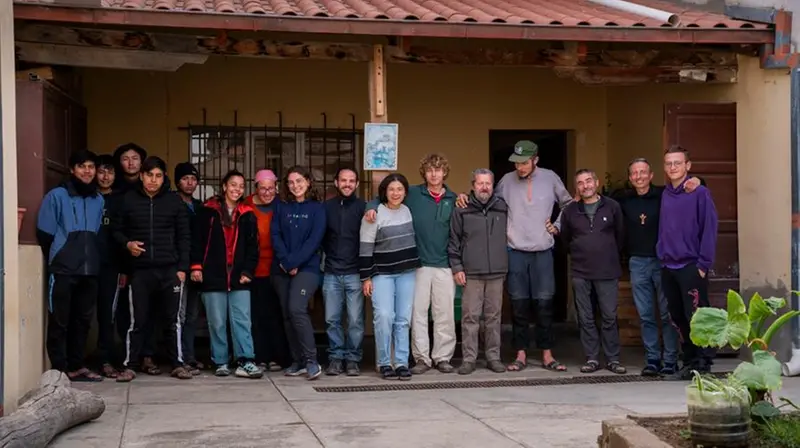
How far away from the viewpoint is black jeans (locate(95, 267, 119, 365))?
8.09m

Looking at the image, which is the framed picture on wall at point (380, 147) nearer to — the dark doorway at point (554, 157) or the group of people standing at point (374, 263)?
the group of people standing at point (374, 263)

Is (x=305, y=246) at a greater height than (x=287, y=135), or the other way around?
(x=287, y=135)

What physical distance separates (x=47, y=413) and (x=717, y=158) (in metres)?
6.30

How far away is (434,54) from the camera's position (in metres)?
8.75

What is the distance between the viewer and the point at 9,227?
20.5 ft

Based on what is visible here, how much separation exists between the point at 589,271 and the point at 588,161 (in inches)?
132

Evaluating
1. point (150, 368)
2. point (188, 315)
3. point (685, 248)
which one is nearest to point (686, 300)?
point (685, 248)

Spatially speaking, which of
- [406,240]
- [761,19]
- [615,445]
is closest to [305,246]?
[406,240]

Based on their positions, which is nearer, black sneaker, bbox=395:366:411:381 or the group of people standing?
the group of people standing

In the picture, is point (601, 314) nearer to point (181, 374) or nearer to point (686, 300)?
point (686, 300)

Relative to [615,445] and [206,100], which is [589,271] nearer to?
[615,445]

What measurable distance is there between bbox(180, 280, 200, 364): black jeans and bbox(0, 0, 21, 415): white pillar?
6.50 feet

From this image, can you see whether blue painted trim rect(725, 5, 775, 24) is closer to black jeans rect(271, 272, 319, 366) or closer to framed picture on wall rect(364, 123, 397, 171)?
framed picture on wall rect(364, 123, 397, 171)

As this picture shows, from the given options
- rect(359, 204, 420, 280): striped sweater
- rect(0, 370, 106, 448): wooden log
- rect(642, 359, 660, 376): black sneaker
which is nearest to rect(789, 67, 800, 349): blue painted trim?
rect(642, 359, 660, 376): black sneaker
